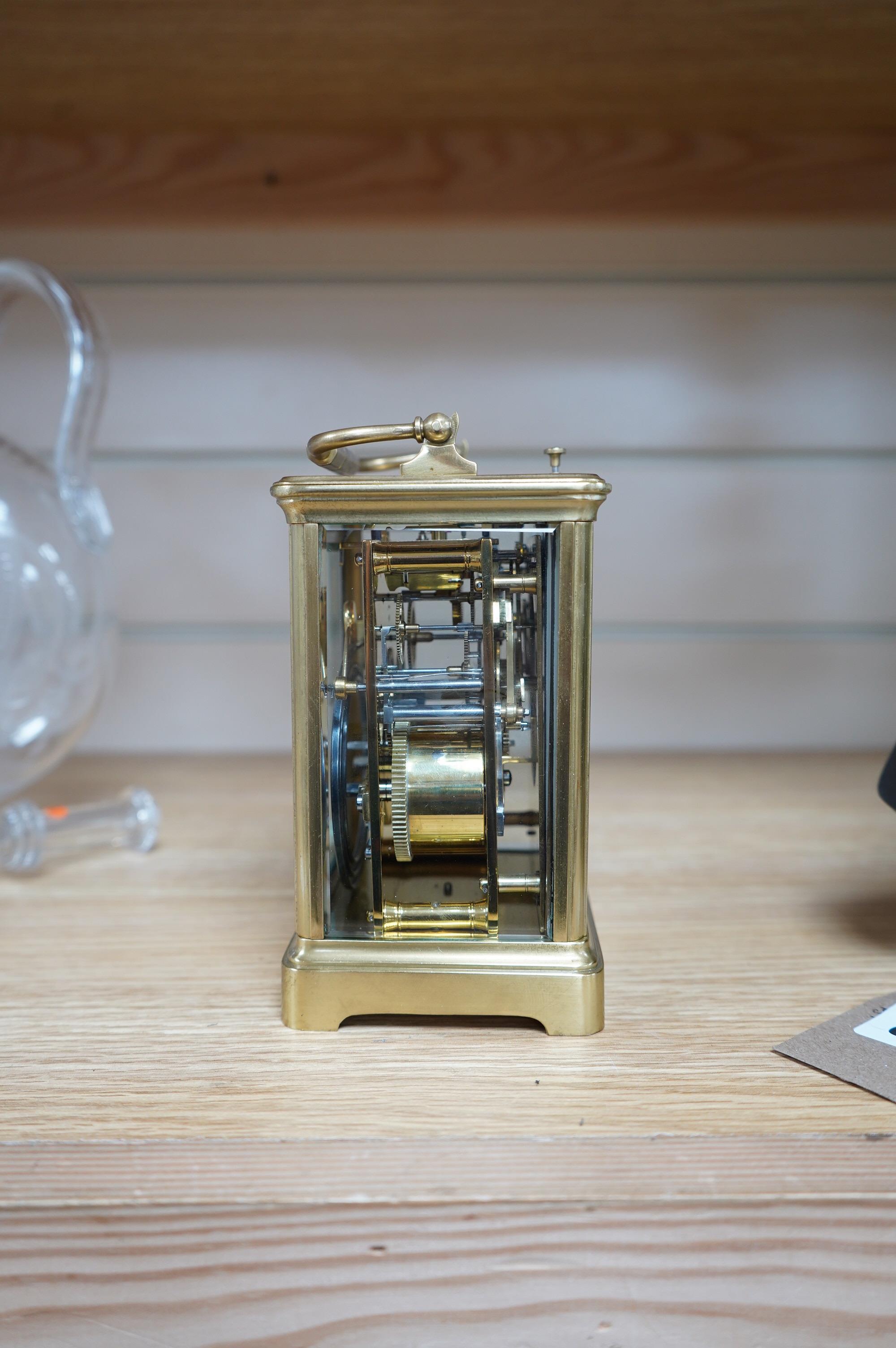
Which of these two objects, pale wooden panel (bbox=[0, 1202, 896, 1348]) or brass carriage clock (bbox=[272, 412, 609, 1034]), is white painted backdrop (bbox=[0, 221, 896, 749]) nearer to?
brass carriage clock (bbox=[272, 412, 609, 1034])

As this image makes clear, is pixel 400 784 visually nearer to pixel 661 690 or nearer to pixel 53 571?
pixel 53 571

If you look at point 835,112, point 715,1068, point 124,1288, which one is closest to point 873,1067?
point 715,1068

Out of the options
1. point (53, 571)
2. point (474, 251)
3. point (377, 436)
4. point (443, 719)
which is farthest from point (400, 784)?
point (474, 251)

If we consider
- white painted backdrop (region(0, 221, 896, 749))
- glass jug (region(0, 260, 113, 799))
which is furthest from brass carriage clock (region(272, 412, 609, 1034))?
white painted backdrop (region(0, 221, 896, 749))

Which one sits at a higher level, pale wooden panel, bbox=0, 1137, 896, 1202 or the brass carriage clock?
the brass carriage clock

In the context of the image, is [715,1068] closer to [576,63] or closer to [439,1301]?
[439,1301]

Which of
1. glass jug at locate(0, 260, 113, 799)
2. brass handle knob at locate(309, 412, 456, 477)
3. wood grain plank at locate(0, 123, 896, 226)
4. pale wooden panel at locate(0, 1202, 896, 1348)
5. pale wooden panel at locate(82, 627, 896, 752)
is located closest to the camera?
pale wooden panel at locate(0, 1202, 896, 1348)

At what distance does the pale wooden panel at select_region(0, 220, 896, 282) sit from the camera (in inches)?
41.8

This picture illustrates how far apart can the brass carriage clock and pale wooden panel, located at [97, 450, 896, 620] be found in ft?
1.99

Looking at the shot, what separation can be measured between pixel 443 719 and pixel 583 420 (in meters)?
0.68

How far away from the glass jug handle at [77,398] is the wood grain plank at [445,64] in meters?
0.20

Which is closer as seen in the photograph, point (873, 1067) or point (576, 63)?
point (873, 1067)

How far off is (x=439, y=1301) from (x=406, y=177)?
3.28ft

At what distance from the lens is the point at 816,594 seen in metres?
1.13
